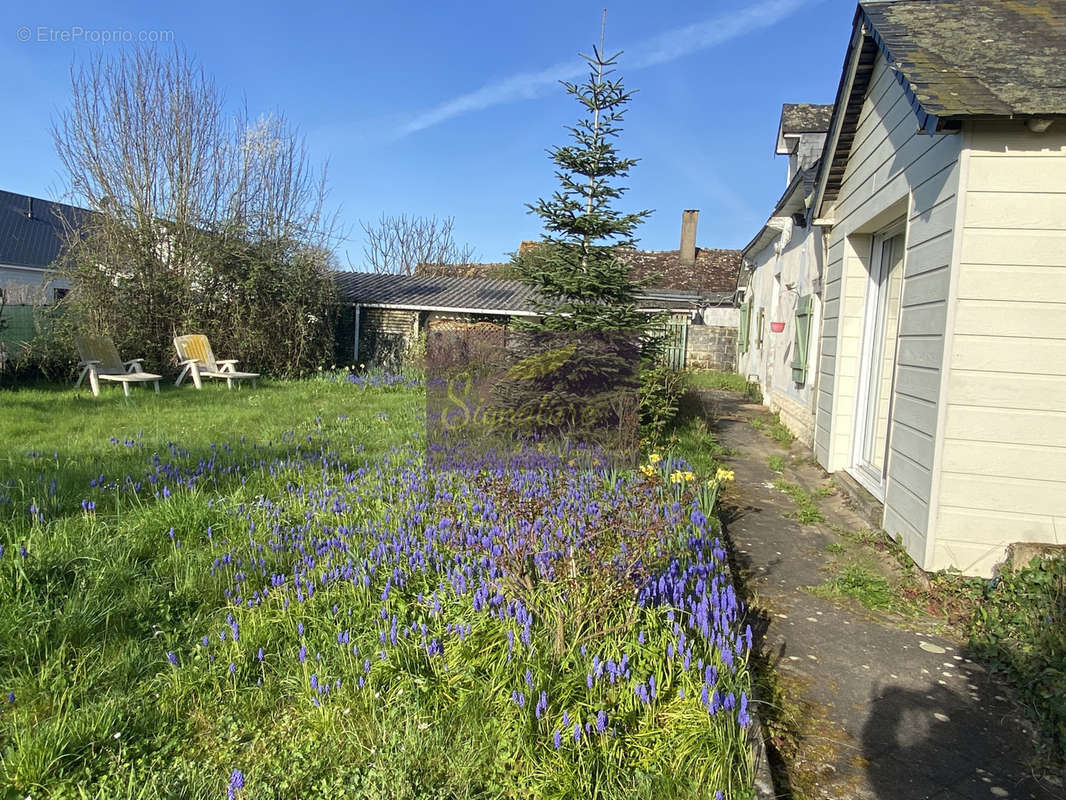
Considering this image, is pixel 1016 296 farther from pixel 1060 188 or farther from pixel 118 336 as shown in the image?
pixel 118 336

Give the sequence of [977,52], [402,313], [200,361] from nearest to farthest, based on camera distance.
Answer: [977,52]
[200,361]
[402,313]

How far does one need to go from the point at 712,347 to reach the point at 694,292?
4.10 meters

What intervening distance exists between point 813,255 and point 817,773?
25.4 ft

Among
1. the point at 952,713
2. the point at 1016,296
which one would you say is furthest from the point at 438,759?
the point at 1016,296

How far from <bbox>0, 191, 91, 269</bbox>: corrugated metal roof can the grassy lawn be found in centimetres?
2494

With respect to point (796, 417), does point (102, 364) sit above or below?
above

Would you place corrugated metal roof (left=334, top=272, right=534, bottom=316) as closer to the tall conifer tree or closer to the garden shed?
the garden shed

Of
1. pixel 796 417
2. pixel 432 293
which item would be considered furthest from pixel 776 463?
pixel 432 293

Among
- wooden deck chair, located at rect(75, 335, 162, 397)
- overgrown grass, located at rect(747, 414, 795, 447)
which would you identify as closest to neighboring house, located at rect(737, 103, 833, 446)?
overgrown grass, located at rect(747, 414, 795, 447)

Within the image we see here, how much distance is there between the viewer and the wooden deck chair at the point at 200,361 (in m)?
12.1

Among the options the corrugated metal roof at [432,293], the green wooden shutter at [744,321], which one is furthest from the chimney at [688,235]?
the green wooden shutter at [744,321]

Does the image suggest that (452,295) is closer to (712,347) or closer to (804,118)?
(712,347)

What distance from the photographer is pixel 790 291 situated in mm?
10758

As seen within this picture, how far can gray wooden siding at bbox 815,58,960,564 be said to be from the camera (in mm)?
4102
